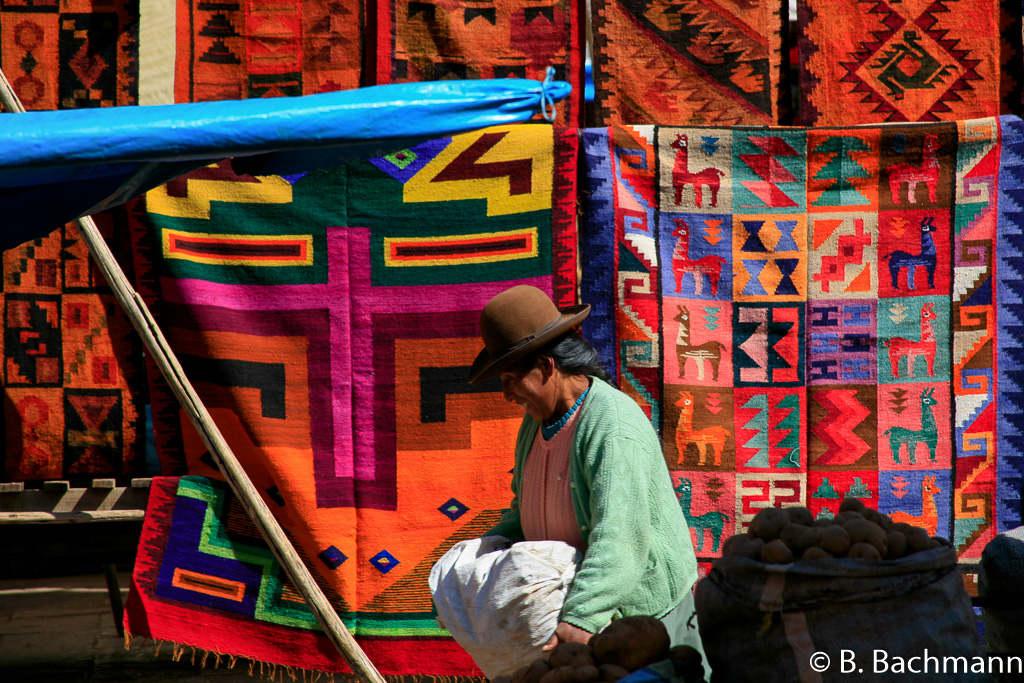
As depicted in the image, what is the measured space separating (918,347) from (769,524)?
214 centimetres

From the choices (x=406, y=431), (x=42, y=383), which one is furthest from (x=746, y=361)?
(x=42, y=383)

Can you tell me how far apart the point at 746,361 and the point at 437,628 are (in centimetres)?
153

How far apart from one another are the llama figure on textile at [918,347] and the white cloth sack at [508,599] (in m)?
1.93

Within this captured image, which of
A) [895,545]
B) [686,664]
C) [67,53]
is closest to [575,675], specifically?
[686,664]

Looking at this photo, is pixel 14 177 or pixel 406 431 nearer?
pixel 14 177

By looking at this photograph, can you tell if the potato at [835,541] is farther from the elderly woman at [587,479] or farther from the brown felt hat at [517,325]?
the brown felt hat at [517,325]

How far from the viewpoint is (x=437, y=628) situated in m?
3.22

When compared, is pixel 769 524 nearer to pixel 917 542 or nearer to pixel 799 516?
pixel 799 516

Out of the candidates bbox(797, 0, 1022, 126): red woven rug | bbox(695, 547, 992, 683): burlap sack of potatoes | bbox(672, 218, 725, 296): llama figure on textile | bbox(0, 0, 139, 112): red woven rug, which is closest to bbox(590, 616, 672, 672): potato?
bbox(695, 547, 992, 683): burlap sack of potatoes

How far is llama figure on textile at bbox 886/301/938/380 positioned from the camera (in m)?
3.25

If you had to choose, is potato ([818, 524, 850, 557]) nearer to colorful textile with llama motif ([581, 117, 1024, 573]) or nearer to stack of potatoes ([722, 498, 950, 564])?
stack of potatoes ([722, 498, 950, 564])

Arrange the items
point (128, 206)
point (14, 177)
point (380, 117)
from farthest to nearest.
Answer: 1. point (128, 206)
2. point (14, 177)
3. point (380, 117)

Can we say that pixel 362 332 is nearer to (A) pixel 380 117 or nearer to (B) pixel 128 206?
(B) pixel 128 206

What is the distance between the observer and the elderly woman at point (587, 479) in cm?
178
